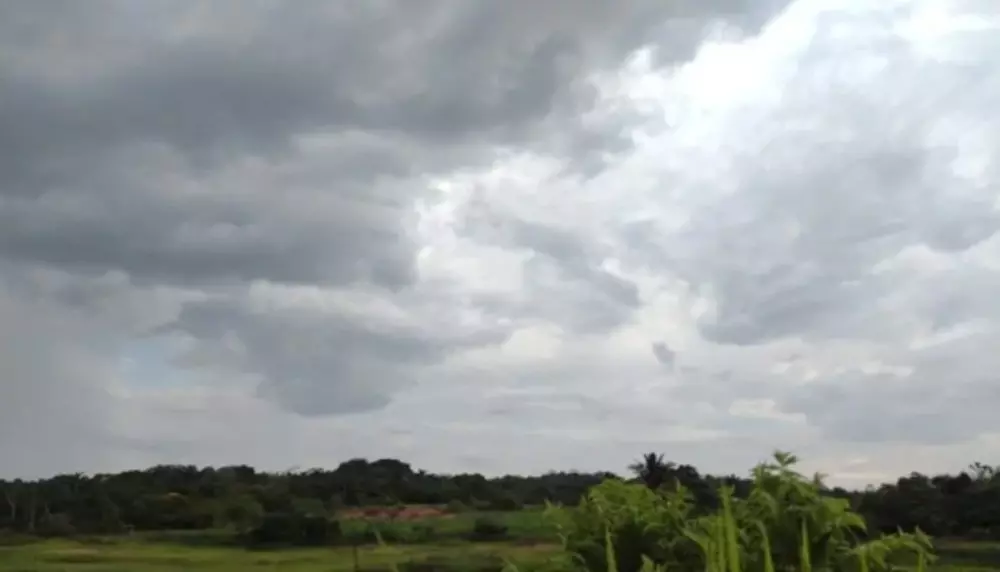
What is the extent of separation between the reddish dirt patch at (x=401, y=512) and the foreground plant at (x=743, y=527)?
46.5ft

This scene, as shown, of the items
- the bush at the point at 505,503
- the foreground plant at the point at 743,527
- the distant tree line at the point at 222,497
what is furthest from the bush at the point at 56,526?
the foreground plant at the point at 743,527

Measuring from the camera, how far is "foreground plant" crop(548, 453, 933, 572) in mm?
4734

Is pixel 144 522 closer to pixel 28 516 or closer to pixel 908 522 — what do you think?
pixel 28 516

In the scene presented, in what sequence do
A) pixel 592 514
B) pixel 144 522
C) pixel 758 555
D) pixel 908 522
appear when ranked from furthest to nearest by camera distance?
1. pixel 144 522
2. pixel 908 522
3. pixel 592 514
4. pixel 758 555

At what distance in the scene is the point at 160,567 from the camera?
855 inches

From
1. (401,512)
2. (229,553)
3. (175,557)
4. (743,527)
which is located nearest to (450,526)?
(401,512)

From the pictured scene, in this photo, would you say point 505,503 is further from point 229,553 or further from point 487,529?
point 229,553

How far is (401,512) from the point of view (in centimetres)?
2114

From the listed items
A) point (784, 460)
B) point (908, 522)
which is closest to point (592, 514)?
point (784, 460)

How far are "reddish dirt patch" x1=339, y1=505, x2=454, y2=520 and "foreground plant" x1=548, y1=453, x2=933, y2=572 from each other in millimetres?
14183

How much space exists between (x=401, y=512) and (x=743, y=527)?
56.8 feet

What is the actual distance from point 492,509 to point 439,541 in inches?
65.6

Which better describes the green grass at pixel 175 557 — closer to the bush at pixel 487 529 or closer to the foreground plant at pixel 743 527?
the bush at pixel 487 529

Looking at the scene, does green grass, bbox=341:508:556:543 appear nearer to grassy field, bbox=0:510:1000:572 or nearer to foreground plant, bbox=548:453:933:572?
grassy field, bbox=0:510:1000:572
